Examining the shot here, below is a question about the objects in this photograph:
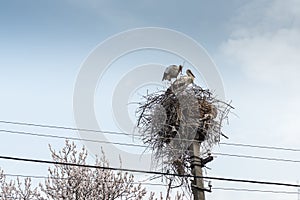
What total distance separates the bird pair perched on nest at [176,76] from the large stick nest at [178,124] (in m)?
0.08

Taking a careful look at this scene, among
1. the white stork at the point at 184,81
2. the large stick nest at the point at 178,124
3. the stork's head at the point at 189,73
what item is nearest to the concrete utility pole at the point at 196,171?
the large stick nest at the point at 178,124

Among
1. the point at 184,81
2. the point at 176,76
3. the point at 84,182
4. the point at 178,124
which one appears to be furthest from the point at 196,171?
the point at 84,182

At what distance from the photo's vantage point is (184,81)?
7914 millimetres

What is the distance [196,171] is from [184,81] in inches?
54.2

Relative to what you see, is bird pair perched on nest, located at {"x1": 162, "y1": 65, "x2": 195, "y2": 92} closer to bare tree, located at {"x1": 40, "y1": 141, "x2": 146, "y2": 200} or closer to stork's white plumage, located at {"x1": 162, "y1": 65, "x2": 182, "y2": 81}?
stork's white plumage, located at {"x1": 162, "y1": 65, "x2": 182, "y2": 81}

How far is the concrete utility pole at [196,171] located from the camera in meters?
7.38

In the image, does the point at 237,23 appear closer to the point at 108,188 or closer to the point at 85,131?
the point at 85,131

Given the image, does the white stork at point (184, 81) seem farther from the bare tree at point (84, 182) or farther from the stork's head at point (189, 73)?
the bare tree at point (84, 182)


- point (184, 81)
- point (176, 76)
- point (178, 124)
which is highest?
point (176, 76)

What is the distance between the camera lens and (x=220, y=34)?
8.24m

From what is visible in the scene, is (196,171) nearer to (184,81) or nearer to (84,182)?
(184,81)

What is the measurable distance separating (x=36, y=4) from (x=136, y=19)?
154 centimetres

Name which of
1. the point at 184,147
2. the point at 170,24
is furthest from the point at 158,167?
the point at 170,24

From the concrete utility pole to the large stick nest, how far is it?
0.27ft
